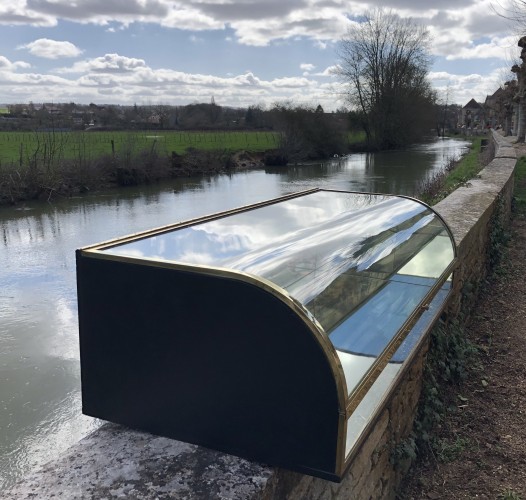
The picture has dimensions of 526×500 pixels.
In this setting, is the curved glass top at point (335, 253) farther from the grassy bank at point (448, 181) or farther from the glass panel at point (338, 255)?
the grassy bank at point (448, 181)

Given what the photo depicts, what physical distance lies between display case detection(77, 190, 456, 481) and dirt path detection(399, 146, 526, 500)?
86cm

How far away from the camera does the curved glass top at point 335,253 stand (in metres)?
1.95

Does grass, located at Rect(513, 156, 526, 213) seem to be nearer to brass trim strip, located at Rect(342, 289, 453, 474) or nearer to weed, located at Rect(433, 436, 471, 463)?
weed, located at Rect(433, 436, 471, 463)

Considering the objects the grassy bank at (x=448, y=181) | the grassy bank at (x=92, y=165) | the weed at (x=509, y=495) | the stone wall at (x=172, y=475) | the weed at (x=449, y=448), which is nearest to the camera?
the stone wall at (x=172, y=475)

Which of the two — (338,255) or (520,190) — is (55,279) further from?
(520,190)

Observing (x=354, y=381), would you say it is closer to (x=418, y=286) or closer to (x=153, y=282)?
(x=153, y=282)

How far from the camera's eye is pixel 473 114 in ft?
327

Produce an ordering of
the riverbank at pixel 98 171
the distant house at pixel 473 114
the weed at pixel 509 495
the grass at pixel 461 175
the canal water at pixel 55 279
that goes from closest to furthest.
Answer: the weed at pixel 509 495 → the canal water at pixel 55 279 → the grass at pixel 461 175 → the riverbank at pixel 98 171 → the distant house at pixel 473 114

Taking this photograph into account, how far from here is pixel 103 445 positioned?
1.84 metres

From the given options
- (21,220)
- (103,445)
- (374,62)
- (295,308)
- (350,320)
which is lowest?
(21,220)

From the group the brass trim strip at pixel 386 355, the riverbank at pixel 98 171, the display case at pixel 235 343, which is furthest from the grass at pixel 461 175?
the riverbank at pixel 98 171

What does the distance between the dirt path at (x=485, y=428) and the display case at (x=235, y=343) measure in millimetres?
862

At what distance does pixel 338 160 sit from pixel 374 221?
39.2 metres

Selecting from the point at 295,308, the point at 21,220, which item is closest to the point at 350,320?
the point at 295,308
